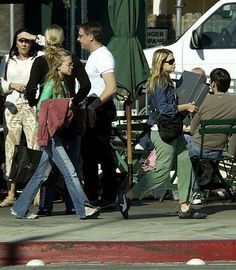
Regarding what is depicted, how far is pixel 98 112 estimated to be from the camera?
11.6 m

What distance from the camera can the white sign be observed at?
22.1 meters

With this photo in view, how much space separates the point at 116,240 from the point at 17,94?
304 centimetres

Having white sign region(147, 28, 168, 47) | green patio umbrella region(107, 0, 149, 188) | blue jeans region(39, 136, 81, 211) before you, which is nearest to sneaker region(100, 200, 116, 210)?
blue jeans region(39, 136, 81, 211)

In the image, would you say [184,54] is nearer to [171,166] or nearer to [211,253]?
[171,166]

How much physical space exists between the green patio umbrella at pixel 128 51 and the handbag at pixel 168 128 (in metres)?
1.55

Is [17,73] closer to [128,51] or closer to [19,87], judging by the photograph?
[19,87]

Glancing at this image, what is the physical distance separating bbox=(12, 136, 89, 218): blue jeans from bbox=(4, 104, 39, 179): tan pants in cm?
113

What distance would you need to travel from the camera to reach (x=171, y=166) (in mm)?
11180

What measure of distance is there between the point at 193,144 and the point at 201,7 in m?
16.1

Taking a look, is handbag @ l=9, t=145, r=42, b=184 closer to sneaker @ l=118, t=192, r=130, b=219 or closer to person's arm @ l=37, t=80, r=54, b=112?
person's arm @ l=37, t=80, r=54, b=112

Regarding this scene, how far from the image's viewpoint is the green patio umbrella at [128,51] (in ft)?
41.8

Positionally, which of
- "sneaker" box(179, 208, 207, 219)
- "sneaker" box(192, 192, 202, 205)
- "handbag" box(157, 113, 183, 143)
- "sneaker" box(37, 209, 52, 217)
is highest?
"handbag" box(157, 113, 183, 143)

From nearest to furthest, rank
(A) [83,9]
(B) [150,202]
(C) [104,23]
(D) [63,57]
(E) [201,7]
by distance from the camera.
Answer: (D) [63,57] → (B) [150,202] → (A) [83,9] → (C) [104,23] → (E) [201,7]

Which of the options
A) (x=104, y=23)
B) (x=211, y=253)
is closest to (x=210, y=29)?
(x=104, y=23)
